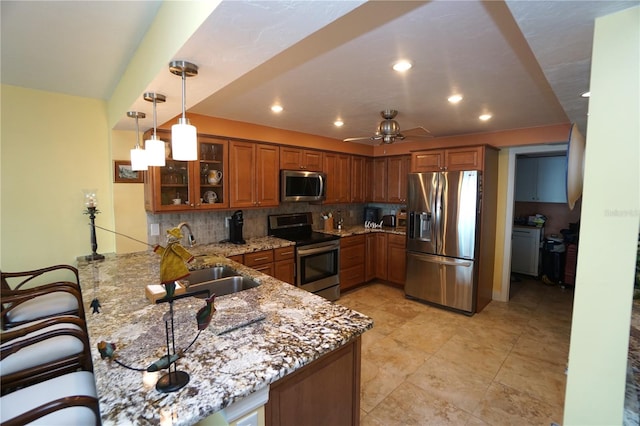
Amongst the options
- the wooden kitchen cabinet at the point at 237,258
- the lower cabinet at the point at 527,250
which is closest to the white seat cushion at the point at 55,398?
the wooden kitchen cabinet at the point at 237,258

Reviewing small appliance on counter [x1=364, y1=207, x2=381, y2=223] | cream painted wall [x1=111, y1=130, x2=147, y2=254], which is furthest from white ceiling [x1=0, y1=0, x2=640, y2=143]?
small appliance on counter [x1=364, y1=207, x2=381, y2=223]

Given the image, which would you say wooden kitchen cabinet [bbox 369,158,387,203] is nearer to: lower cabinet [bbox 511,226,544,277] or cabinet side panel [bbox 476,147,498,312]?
cabinet side panel [bbox 476,147,498,312]

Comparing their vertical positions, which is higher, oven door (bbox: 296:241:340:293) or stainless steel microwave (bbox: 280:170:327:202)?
stainless steel microwave (bbox: 280:170:327:202)

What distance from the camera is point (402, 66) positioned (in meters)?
1.88

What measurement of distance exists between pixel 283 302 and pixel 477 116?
9.37 ft

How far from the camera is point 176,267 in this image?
106 centimetres

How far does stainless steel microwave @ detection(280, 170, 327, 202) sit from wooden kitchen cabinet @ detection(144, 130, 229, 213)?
2.51 ft

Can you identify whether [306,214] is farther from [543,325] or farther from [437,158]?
[543,325]

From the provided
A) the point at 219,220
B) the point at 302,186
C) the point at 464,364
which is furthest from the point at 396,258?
the point at 219,220

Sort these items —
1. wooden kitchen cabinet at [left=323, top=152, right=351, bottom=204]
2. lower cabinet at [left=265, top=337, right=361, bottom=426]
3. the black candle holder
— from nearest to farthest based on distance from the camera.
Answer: lower cabinet at [left=265, top=337, right=361, bottom=426] < the black candle holder < wooden kitchen cabinet at [left=323, top=152, right=351, bottom=204]

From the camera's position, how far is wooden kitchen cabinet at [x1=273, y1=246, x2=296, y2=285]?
3381mm

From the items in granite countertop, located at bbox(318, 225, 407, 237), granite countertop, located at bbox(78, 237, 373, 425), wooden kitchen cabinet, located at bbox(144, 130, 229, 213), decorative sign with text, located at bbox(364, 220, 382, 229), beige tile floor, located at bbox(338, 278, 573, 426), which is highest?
wooden kitchen cabinet, located at bbox(144, 130, 229, 213)

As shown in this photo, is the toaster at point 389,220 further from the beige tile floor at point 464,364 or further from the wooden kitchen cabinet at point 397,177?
the beige tile floor at point 464,364

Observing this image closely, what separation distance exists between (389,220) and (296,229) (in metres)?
1.82
